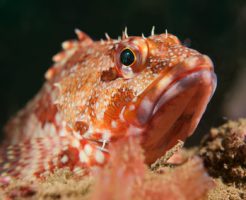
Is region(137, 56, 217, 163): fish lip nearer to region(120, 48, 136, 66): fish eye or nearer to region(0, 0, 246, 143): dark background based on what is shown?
region(120, 48, 136, 66): fish eye

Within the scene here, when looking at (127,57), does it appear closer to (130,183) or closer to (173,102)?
(173,102)

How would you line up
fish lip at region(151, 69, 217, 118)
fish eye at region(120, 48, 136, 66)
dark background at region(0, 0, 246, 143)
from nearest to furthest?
1. fish lip at region(151, 69, 217, 118)
2. fish eye at region(120, 48, 136, 66)
3. dark background at region(0, 0, 246, 143)

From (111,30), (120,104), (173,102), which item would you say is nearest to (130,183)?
(173,102)

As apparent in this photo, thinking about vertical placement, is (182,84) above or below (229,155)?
above

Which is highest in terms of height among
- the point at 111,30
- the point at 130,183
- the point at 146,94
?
the point at 111,30

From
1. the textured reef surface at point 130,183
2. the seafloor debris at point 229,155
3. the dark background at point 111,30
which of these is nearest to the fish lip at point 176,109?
the textured reef surface at point 130,183

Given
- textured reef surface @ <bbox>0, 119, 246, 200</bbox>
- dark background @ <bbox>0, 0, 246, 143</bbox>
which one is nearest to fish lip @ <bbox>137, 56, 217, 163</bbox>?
textured reef surface @ <bbox>0, 119, 246, 200</bbox>

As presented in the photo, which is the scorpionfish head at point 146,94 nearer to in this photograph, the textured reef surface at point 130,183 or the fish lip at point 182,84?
the fish lip at point 182,84

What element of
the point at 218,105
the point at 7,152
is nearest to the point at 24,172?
the point at 7,152
